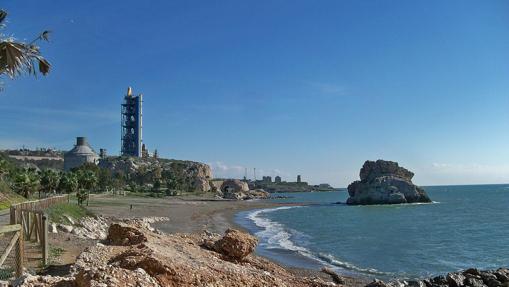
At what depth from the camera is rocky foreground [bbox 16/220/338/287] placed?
852 cm

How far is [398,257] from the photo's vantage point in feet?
110

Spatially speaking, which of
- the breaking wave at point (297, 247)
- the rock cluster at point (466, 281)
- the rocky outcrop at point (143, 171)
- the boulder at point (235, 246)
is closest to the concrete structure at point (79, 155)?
the rocky outcrop at point (143, 171)

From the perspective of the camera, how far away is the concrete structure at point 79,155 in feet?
603

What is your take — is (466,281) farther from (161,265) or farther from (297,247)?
(297,247)

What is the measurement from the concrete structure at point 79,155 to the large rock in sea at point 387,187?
99769 millimetres

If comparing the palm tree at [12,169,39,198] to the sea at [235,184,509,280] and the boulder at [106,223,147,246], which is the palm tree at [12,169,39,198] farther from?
the boulder at [106,223,147,246]

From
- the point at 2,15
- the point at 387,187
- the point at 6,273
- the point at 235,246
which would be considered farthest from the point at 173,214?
the point at 387,187

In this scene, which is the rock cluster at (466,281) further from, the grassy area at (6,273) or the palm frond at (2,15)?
the palm frond at (2,15)

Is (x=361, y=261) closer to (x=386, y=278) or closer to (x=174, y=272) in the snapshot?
(x=386, y=278)

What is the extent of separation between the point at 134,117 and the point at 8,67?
601 feet

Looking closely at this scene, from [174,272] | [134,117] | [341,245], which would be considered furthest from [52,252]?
[134,117]

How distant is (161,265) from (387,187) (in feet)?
402

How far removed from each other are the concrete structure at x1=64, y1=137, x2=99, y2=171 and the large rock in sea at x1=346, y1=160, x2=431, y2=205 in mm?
99769

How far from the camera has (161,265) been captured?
10.6m
